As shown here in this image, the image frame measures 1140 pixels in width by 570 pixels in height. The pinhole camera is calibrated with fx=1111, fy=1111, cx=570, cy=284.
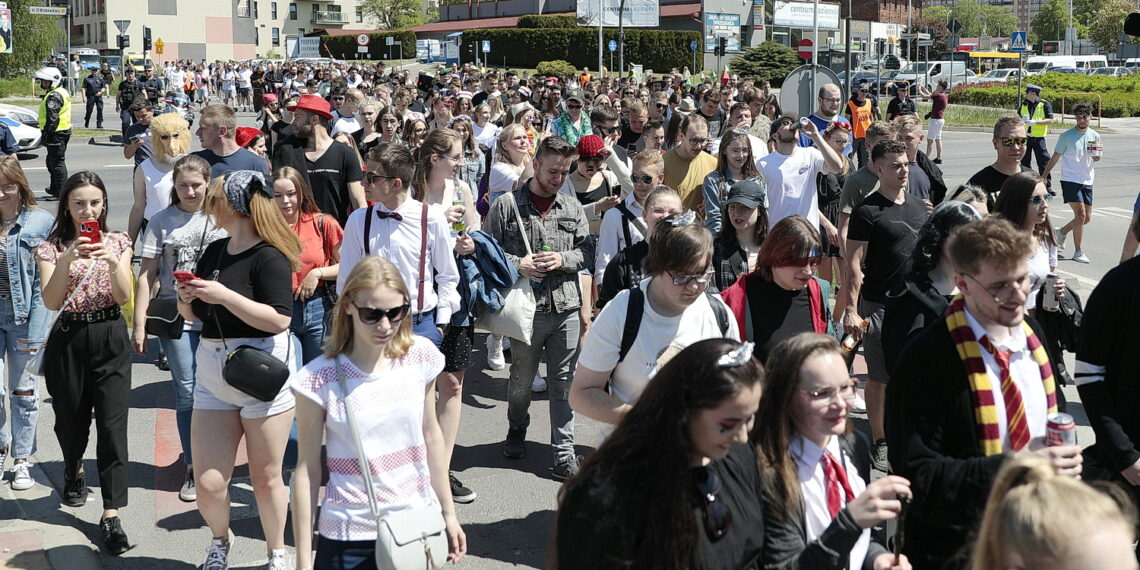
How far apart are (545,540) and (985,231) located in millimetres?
2972

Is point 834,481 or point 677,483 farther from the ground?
point 677,483

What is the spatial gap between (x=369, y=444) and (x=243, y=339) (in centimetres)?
123

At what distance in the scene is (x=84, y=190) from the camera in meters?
5.47

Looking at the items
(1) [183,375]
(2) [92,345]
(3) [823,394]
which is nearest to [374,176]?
(1) [183,375]

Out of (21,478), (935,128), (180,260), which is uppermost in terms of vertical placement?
(935,128)

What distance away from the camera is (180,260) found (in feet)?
19.4

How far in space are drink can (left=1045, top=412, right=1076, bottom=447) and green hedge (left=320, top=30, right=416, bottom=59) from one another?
311 ft

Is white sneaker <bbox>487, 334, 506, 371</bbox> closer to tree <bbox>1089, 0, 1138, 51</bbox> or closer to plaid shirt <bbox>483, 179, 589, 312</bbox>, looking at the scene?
plaid shirt <bbox>483, 179, 589, 312</bbox>

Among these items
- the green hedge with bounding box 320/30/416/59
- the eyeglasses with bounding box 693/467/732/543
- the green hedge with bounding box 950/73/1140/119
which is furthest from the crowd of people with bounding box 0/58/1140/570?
the green hedge with bounding box 320/30/416/59

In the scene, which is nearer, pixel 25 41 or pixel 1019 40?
pixel 1019 40

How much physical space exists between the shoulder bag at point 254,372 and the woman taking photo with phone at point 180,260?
1.35 metres

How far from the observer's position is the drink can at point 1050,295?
17.4 ft

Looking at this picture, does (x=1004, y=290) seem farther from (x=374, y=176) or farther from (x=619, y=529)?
(x=374, y=176)

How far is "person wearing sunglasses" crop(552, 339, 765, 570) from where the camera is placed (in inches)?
101
